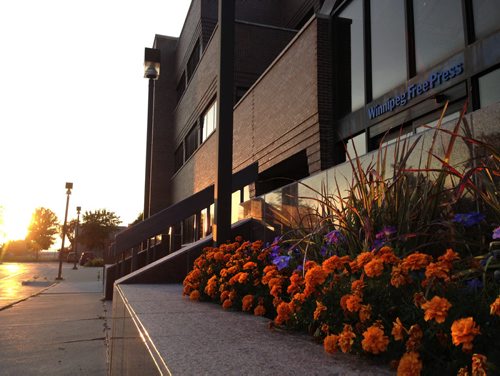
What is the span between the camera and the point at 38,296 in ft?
44.3

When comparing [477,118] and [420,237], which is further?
[477,118]

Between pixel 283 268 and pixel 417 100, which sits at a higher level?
pixel 417 100

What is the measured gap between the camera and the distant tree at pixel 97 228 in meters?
67.8

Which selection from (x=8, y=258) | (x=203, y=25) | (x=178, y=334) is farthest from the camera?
(x=8, y=258)

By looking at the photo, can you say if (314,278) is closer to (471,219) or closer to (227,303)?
Answer: (471,219)

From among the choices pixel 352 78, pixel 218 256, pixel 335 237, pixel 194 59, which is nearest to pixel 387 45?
pixel 352 78

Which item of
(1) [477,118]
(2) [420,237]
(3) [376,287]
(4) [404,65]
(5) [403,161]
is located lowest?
(3) [376,287]

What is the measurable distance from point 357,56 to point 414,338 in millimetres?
9132

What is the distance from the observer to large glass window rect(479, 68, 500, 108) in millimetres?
6852

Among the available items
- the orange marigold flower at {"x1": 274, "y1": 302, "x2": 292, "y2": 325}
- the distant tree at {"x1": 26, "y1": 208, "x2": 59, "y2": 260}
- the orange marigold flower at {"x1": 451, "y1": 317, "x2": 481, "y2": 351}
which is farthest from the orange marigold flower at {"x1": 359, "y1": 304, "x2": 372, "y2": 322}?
the distant tree at {"x1": 26, "y1": 208, "x2": 59, "y2": 260}

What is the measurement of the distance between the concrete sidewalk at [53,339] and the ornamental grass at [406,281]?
2.77 metres

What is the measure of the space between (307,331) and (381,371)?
0.91 metres

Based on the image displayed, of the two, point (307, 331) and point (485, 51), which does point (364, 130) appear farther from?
point (307, 331)

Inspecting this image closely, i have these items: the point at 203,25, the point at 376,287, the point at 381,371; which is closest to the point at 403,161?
the point at 376,287
